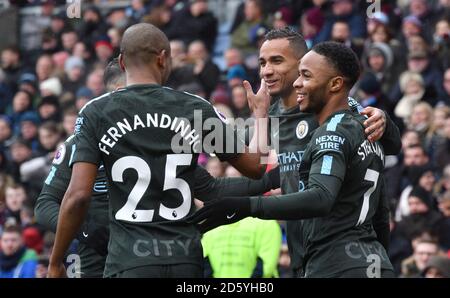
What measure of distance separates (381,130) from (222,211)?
1279mm

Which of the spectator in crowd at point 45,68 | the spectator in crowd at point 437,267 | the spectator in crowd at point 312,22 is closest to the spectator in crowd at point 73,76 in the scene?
the spectator in crowd at point 45,68

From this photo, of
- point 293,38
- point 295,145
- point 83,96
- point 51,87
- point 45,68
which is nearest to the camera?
point 295,145

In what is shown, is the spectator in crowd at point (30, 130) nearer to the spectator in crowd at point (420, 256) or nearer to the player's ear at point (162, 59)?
the spectator in crowd at point (420, 256)

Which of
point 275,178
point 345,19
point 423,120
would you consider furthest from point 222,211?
point 345,19

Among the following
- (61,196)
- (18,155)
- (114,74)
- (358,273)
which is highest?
(114,74)

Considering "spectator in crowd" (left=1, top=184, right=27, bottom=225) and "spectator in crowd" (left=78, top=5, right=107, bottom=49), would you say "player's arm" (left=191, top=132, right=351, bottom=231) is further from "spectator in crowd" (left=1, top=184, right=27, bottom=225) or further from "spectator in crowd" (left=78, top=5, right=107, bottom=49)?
"spectator in crowd" (left=78, top=5, right=107, bottom=49)

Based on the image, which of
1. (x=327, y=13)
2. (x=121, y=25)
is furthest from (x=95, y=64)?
(x=327, y=13)

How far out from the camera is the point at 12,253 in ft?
44.2

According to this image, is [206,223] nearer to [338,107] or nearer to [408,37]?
[338,107]

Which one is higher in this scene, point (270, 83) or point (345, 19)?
point (345, 19)

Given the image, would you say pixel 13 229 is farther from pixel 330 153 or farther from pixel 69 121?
pixel 330 153

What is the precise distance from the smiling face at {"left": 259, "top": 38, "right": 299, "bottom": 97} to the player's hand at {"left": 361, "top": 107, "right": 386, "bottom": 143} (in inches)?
35.4

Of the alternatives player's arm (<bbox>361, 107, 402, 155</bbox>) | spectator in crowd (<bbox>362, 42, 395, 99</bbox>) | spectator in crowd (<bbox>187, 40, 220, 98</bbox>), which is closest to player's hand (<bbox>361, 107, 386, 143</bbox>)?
player's arm (<bbox>361, 107, 402, 155</bbox>)

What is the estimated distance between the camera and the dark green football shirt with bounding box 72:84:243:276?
6.61m
